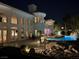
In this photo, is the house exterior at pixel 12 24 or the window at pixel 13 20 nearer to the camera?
the house exterior at pixel 12 24

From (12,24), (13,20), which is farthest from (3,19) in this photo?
(13,20)

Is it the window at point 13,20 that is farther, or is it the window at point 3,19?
the window at point 13,20

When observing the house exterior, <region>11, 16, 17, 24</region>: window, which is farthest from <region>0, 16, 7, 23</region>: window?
<region>11, 16, 17, 24</region>: window

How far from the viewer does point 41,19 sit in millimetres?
52188

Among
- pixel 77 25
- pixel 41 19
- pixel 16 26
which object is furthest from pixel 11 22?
pixel 77 25

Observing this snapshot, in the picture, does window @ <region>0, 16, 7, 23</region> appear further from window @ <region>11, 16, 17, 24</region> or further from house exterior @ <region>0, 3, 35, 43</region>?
window @ <region>11, 16, 17, 24</region>

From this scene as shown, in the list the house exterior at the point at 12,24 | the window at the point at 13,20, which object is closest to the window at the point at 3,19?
the house exterior at the point at 12,24

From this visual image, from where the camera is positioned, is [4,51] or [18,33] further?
[18,33]

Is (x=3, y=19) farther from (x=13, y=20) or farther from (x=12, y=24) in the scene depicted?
(x=13, y=20)

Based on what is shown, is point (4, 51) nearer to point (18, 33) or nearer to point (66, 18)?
point (18, 33)

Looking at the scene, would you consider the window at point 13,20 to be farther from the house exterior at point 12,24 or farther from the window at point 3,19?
the window at point 3,19

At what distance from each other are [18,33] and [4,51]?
25.0 m

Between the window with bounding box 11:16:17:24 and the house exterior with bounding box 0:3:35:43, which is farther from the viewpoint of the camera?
the window with bounding box 11:16:17:24

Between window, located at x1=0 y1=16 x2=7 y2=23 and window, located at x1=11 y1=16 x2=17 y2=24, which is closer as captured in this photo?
window, located at x1=0 y1=16 x2=7 y2=23
